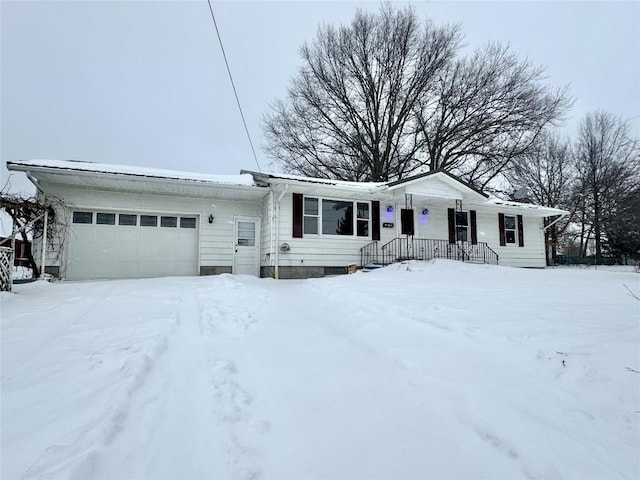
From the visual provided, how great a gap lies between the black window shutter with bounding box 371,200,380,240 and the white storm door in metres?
4.04

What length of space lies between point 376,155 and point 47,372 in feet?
57.2

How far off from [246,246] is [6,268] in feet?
19.5

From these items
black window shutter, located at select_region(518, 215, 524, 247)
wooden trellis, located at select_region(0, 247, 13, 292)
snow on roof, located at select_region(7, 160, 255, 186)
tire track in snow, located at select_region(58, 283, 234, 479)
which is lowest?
tire track in snow, located at select_region(58, 283, 234, 479)

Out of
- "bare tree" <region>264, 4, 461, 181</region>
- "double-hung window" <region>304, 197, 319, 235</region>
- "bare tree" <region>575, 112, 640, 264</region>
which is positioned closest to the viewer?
"double-hung window" <region>304, 197, 319, 235</region>

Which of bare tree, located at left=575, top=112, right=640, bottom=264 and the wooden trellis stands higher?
bare tree, located at left=575, top=112, right=640, bottom=264

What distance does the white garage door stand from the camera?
29.5 ft

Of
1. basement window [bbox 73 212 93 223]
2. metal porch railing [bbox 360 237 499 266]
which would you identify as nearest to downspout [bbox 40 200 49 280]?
basement window [bbox 73 212 93 223]

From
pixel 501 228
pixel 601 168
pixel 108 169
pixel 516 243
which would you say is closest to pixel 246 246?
pixel 108 169

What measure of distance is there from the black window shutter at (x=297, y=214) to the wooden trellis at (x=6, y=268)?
21.1ft

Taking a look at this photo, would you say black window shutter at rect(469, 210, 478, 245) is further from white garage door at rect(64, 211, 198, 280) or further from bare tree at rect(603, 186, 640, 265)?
bare tree at rect(603, 186, 640, 265)

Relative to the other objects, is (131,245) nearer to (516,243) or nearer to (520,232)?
(516,243)

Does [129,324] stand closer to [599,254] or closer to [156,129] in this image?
[599,254]

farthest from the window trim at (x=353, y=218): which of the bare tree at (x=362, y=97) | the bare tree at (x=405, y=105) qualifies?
the bare tree at (x=362, y=97)

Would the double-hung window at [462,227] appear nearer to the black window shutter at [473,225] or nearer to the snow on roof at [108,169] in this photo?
the black window shutter at [473,225]
